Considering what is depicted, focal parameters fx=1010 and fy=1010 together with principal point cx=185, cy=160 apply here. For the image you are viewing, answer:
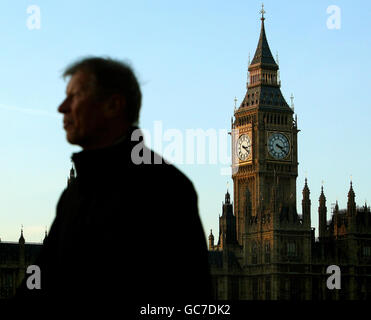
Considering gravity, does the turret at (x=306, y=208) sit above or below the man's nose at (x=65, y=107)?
above

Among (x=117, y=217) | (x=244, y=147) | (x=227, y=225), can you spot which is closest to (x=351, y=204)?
(x=227, y=225)

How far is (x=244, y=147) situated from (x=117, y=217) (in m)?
115

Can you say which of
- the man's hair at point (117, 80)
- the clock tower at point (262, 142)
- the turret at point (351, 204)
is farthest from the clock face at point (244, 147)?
the man's hair at point (117, 80)

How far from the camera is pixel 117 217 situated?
409 centimetres

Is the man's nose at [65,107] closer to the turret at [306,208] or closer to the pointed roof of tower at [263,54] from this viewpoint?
the turret at [306,208]

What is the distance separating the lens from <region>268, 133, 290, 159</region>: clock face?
11806 centimetres

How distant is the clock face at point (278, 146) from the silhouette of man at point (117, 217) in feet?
374

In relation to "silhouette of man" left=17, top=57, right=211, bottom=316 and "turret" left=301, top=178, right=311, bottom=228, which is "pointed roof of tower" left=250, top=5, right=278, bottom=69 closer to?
"turret" left=301, top=178, right=311, bottom=228

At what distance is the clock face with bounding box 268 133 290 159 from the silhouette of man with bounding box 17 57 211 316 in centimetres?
11403

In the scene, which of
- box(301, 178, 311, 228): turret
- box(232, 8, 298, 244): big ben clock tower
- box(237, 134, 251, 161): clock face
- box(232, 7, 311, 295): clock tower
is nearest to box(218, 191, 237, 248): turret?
box(232, 7, 311, 295): clock tower

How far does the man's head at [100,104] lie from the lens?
14.0 ft

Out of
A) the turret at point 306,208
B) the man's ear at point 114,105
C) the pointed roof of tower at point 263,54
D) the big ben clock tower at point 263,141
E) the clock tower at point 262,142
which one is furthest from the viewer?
the pointed roof of tower at point 263,54

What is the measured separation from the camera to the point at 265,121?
4660 inches
